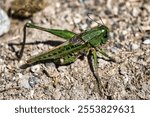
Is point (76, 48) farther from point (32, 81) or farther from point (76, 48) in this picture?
point (32, 81)

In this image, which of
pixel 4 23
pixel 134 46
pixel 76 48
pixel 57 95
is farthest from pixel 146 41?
pixel 4 23

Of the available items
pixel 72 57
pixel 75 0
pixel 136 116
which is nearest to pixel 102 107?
pixel 136 116

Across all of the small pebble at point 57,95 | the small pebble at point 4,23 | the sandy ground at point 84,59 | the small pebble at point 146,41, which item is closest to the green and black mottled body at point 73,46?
the sandy ground at point 84,59

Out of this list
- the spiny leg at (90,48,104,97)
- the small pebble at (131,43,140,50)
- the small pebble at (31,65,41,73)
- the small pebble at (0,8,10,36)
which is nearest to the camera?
the spiny leg at (90,48,104,97)

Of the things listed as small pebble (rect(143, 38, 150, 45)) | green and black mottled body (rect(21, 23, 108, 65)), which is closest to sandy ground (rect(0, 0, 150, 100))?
small pebble (rect(143, 38, 150, 45))

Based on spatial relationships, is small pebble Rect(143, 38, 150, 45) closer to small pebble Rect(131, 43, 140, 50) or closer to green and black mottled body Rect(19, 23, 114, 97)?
small pebble Rect(131, 43, 140, 50)

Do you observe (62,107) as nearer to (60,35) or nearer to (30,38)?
(60,35)
